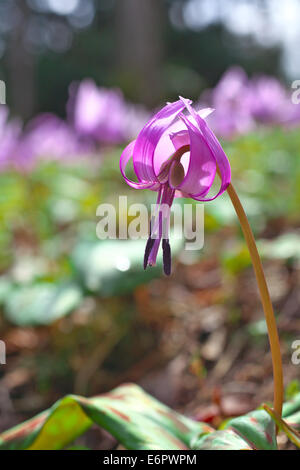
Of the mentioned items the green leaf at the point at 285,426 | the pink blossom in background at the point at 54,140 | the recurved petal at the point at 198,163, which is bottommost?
the green leaf at the point at 285,426

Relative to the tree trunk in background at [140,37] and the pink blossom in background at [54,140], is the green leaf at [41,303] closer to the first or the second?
the pink blossom in background at [54,140]

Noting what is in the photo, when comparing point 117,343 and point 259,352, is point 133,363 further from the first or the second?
point 259,352

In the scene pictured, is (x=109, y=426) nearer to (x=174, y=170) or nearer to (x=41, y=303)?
(x=174, y=170)

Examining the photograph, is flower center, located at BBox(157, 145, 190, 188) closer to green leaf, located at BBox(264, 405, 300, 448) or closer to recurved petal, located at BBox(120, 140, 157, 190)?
recurved petal, located at BBox(120, 140, 157, 190)

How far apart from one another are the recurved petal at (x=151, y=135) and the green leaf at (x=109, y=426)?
405 mm

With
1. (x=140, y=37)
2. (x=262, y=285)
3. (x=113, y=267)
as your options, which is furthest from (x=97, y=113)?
(x=140, y=37)

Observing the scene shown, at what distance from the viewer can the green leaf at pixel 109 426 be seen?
34.9 inches

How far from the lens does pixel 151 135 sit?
0.72 m

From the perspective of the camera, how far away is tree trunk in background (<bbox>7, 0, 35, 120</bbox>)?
55.1ft

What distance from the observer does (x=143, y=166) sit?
758mm

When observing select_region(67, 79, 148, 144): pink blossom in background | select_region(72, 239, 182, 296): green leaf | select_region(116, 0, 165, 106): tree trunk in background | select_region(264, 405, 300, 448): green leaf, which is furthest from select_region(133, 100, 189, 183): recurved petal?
select_region(116, 0, 165, 106): tree trunk in background

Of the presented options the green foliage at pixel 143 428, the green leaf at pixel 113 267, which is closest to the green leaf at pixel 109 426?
the green foliage at pixel 143 428

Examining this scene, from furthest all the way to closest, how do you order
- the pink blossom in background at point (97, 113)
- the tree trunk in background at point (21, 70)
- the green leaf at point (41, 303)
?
the tree trunk in background at point (21, 70) → the pink blossom in background at point (97, 113) → the green leaf at point (41, 303)

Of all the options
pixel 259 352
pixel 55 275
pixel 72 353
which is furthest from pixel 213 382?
pixel 55 275
